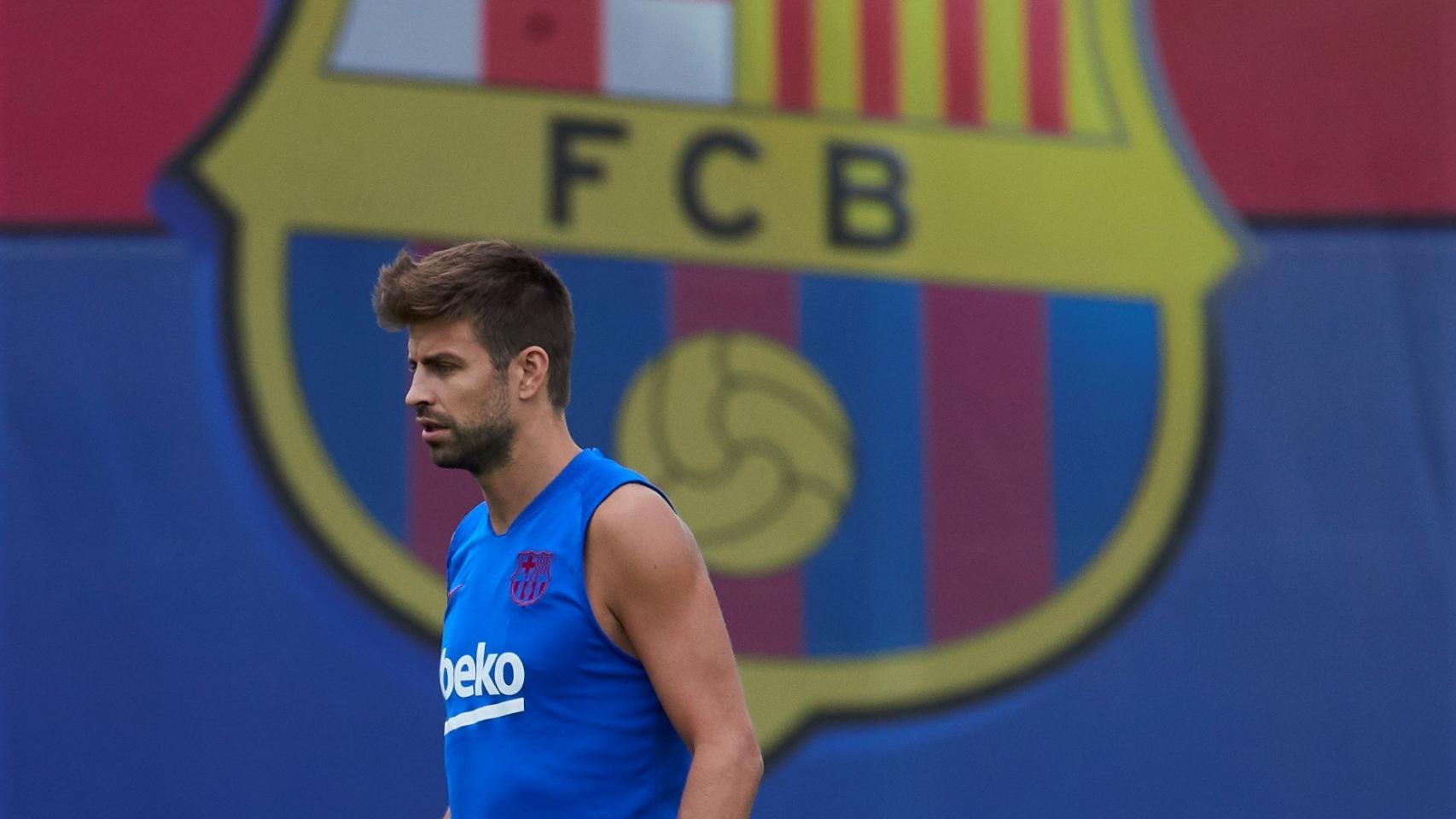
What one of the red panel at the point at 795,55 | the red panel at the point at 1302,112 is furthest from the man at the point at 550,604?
the red panel at the point at 1302,112

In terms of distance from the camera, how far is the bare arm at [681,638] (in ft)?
5.91

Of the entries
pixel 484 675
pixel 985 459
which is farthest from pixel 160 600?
pixel 484 675

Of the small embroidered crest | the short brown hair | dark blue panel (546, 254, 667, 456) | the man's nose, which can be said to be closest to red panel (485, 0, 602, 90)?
dark blue panel (546, 254, 667, 456)

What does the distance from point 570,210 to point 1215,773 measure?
79.1 inches

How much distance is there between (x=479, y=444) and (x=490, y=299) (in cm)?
17

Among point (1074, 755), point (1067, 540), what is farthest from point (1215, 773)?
point (1067, 540)

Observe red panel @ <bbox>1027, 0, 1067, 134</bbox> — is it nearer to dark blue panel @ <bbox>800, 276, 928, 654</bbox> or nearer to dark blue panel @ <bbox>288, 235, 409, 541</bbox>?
dark blue panel @ <bbox>800, 276, 928, 654</bbox>

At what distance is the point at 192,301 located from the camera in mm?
3707

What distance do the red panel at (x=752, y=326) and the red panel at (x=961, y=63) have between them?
1.93ft

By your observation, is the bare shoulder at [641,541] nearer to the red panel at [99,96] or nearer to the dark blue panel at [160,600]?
the dark blue panel at [160,600]

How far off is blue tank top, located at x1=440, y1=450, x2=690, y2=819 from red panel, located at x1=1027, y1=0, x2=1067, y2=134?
238 cm

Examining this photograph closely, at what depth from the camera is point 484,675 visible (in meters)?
1.89

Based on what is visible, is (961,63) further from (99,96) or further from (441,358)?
(441,358)

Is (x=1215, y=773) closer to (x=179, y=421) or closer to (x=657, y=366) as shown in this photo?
(x=657, y=366)
